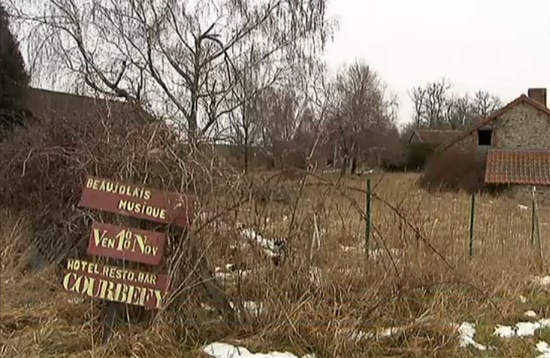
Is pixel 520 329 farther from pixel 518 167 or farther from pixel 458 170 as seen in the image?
pixel 518 167

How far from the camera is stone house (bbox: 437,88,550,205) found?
26375 millimetres

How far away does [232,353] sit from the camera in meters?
3.86

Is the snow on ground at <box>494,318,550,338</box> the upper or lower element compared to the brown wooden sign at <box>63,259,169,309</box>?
lower

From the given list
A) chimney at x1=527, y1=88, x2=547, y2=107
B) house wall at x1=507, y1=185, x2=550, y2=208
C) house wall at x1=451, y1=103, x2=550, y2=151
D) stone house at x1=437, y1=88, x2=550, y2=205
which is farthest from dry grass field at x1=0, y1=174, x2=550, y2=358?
chimney at x1=527, y1=88, x2=547, y2=107

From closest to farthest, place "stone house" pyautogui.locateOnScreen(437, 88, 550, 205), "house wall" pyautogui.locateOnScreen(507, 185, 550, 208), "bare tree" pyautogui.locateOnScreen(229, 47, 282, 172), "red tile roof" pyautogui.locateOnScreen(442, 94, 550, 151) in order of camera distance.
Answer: "bare tree" pyautogui.locateOnScreen(229, 47, 282, 172) → "house wall" pyautogui.locateOnScreen(507, 185, 550, 208) → "stone house" pyautogui.locateOnScreen(437, 88, 550, 205) → "red tile roof" pyautogui.locateOnScreen(442, 94, 550, 151)

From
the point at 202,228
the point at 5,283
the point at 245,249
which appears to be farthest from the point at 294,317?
the point at 5,283

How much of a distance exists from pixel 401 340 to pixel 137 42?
1384 centimetres

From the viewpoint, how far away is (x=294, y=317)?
4203 mm

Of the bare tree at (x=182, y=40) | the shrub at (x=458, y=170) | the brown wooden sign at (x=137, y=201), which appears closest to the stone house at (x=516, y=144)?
the shrub at (x=458, y=170)

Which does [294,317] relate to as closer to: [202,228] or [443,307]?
[202,228]

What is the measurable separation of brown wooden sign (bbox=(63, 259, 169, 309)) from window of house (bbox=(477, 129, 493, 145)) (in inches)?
1134

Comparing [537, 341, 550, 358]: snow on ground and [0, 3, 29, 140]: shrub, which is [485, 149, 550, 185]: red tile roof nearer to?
[0, 3, 29, 140]: shrub

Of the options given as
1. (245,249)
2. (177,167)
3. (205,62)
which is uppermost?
(205,62)

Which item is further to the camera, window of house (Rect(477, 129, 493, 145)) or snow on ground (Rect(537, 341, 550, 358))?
window of house (Rect(477, 129, 493, 145))
